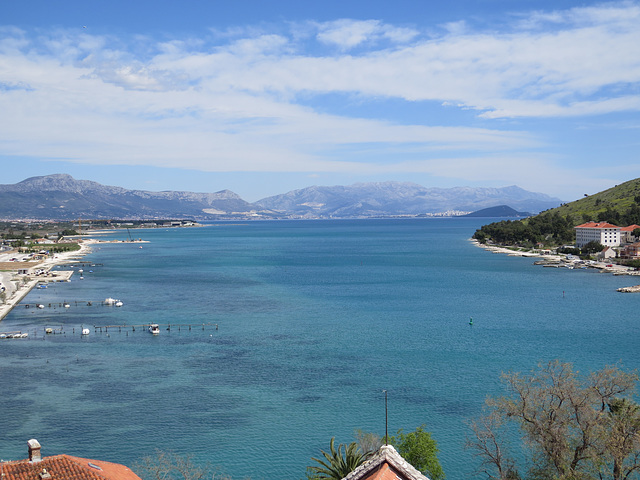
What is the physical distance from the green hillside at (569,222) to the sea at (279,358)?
45.5m

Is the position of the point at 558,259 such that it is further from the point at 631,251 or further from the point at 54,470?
the point at 54,470

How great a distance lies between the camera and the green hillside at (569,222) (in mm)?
125812

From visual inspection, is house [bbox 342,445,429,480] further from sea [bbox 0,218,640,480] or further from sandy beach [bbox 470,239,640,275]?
sandy beach [bbox 470,239,640,275]

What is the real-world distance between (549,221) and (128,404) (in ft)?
411

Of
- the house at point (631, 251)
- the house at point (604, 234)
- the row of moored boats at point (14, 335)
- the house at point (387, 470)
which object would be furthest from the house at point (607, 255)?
the house at point (387, 470)

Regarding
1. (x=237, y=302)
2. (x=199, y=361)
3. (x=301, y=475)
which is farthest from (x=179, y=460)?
(x=237, y=302)

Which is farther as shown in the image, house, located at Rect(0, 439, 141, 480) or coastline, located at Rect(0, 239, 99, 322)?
coastline, located at Rect(0, 239, 99, 322)

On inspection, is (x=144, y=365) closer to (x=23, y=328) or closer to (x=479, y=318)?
(x=23, y=328)

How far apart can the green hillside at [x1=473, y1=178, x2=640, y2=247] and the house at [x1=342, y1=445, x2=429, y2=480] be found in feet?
405

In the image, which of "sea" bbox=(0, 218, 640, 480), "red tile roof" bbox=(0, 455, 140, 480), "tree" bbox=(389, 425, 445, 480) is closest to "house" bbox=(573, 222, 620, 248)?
"sea" bbox=(0, 218, 640, 480)

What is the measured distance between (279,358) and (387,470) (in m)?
28.6

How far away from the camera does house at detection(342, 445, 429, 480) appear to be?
1263 cm

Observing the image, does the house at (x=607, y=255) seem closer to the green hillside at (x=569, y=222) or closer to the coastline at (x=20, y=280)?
the green hillside at (x=569, y=222)

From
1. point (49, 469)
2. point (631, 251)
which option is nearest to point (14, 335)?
point (49, 469)
